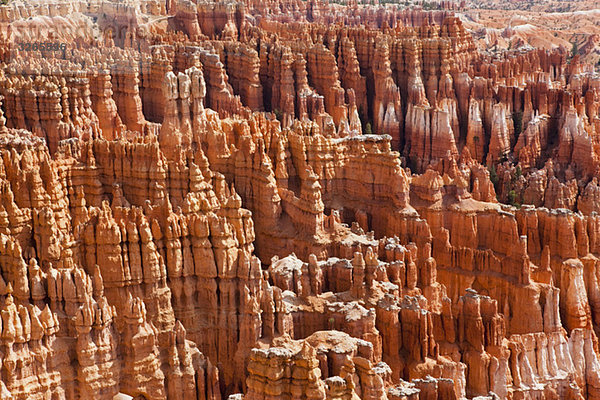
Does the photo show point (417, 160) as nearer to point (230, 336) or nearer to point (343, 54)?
point (343, 54)

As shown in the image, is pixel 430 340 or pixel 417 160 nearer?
pixel 430 340

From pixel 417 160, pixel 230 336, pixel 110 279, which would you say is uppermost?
pixel 110 279

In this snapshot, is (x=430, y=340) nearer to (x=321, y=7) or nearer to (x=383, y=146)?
(x=383, y=146)

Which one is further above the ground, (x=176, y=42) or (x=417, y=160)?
(x=176, y=42)

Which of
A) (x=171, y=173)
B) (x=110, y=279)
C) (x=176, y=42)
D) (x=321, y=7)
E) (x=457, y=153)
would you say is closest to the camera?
(x=110, y=279)

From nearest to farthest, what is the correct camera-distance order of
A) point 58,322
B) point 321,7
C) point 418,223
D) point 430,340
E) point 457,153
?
point 58,322, point 430,340, point 418,223, point 457,153, point 321,7

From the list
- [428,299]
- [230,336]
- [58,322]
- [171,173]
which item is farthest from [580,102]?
[58,322]
